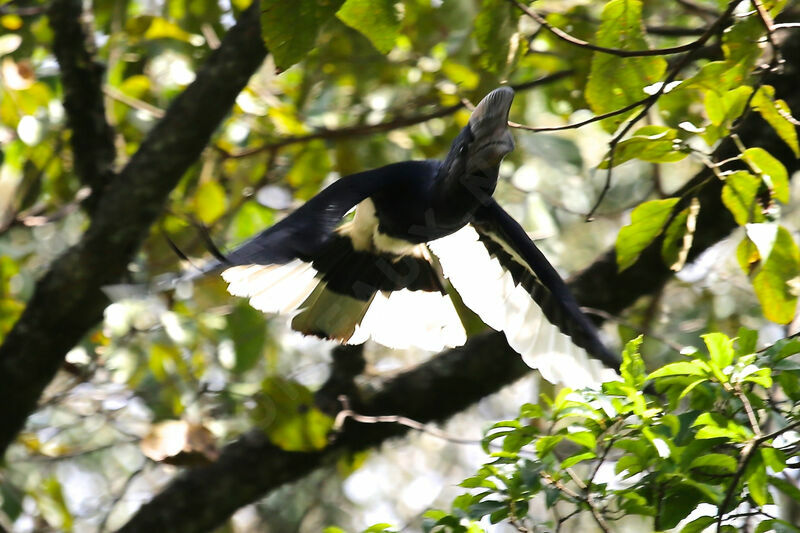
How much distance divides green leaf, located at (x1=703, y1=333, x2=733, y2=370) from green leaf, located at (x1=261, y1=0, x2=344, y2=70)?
0.73 metres

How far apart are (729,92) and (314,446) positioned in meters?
1.64

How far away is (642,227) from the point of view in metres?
1.71

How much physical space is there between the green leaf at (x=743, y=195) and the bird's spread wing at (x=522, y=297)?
573mm

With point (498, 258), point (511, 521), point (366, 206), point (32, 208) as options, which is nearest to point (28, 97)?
point (32, 208)

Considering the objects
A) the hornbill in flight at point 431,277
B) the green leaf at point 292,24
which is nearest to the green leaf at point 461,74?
the hornbill in flight at point 431,277

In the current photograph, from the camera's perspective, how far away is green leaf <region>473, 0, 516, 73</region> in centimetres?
179

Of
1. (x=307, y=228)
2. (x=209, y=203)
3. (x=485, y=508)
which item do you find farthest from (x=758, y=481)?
(x=209, y=203)

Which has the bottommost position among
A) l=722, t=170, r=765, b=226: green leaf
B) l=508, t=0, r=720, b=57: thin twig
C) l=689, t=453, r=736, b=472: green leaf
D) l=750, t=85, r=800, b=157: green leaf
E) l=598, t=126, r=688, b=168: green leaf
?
l=689, t=453, r=736, b=472: green leaf

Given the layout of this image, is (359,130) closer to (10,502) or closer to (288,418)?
(288,418)

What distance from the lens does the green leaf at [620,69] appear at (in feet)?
5.51

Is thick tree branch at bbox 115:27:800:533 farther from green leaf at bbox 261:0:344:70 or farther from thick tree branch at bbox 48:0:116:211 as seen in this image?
green leaf at bbox 261:0:344:70

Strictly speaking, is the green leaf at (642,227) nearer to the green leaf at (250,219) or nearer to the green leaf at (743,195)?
the green leaf at (743,195)

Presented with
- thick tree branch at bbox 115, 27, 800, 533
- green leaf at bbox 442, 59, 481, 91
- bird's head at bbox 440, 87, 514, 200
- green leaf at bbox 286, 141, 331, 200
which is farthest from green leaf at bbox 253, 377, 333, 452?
green leaf at bbox 442, 59, 481, 91

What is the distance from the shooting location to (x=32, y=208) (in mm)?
3477
